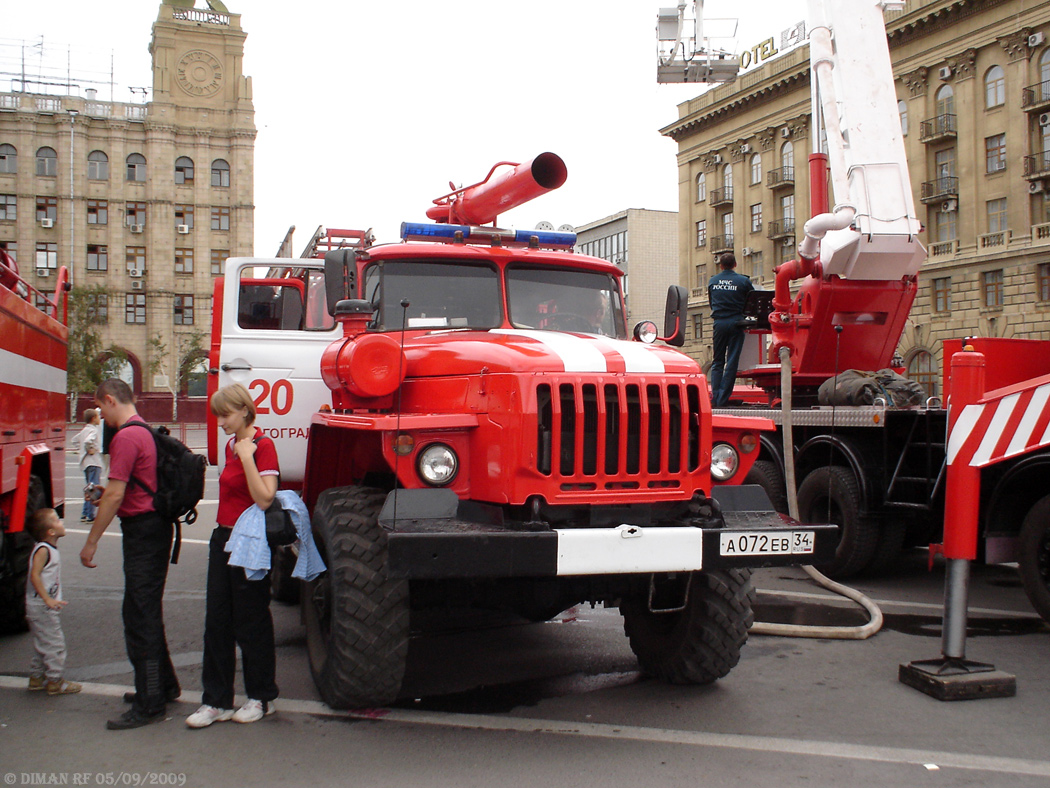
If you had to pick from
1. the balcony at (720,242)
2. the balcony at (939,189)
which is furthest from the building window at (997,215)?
the balcony at (720,242)

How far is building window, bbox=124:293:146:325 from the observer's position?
55906 millimetres

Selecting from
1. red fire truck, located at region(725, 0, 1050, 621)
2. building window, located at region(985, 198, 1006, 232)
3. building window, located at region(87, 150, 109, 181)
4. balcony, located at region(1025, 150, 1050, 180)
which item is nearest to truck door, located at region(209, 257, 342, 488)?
red fire truck, located at region(725, 0, 1050, 621)

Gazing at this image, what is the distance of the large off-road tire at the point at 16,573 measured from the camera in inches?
244

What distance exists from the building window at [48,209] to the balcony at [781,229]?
4125 cm

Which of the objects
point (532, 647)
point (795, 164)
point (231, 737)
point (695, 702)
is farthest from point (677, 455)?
point (795, 164)

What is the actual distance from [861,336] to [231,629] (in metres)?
6.70

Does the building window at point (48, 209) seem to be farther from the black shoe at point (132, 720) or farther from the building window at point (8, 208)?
the black shoe at point (132, 720)

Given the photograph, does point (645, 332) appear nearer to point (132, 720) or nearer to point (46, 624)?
point (132, 720)

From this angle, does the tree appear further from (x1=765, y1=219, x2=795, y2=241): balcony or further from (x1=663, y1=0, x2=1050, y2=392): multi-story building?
(x1=765, y1=219, x2=795, y2=241): balcony

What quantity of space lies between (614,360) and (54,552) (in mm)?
3352

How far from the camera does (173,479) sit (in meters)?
4.87

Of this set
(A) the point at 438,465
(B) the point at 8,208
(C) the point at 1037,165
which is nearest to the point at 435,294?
(A) the point at 438,465

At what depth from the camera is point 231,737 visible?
4.49 meters

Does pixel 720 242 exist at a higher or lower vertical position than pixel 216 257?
higher
